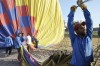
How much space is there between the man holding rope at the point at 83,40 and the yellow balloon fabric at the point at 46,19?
1180cm

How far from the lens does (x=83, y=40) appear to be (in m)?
4.10

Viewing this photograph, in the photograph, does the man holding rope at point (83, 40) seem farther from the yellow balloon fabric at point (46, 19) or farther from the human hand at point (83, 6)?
the yellow balloon fabric at point (46, 19)

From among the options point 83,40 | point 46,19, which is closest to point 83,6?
point 83,40

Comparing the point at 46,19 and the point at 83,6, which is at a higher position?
the point at 83,6

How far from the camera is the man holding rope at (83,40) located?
4.07 meters

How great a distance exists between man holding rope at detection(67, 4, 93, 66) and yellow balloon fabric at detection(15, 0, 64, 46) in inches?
A: 465

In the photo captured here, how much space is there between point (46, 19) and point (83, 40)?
43.8 feet

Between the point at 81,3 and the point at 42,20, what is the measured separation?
42.8ft

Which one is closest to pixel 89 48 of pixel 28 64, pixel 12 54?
pixel 28 64

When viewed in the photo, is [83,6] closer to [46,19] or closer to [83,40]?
[83,40]

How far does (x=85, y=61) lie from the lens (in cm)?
411

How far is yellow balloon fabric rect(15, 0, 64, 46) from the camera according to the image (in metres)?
16.5

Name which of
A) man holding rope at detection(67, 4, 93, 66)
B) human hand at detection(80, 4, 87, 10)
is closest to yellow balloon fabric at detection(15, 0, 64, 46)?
man holding rope at detection(67, 4, 93, 66)

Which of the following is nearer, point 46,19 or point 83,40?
point 83,40
